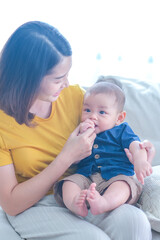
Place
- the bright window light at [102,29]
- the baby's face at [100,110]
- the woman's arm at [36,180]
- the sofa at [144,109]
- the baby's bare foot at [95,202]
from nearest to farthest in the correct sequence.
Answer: the baby's bare foot at [95,202]
the woman's arm at [36,180]
the baby's face at [100,110]
the sofa at [144,109]
the bright window light at [102,29]

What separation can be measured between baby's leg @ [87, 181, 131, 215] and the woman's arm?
15cm

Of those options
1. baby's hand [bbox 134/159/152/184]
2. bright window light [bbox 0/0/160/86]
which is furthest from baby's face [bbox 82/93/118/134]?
bright window light [bbox 0/0/160/86]

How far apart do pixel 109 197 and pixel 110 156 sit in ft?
0.71

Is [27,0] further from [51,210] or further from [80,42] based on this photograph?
[51,210]

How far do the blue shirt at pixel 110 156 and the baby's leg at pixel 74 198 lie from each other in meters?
0.11

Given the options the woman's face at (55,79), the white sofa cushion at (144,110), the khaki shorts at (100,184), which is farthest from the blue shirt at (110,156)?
the white sofa cushion at (144,110)

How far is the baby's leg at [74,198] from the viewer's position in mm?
1129

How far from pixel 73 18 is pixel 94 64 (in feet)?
1.26

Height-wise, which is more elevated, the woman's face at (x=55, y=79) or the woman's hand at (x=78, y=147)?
the woman's face at (x=55, y=79)

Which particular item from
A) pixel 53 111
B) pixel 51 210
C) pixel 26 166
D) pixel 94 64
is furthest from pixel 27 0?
pixel 51 210

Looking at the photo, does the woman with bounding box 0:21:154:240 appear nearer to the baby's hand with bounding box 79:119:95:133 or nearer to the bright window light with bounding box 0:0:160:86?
the baby's hand with bounding box 79:119:95:133

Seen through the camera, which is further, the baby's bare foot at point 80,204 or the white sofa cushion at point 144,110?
the white sofa cushion at point 144,110

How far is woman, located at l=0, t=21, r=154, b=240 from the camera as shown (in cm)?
113

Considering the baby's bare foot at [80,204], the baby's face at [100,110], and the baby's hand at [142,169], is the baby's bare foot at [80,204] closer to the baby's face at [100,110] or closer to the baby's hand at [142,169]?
the baby's hand at [142,169]
